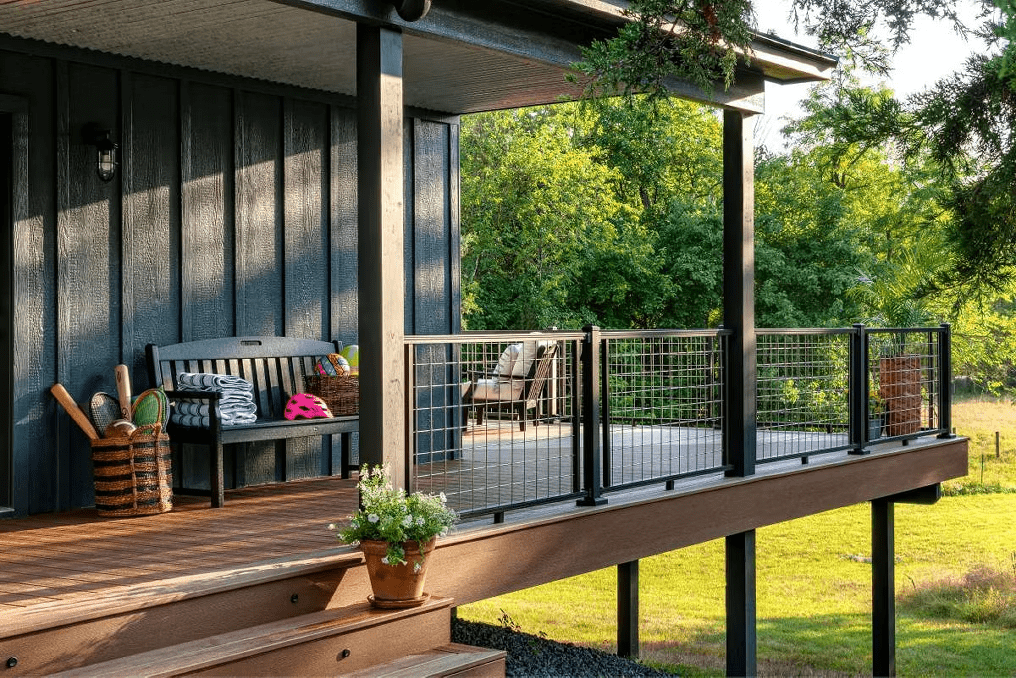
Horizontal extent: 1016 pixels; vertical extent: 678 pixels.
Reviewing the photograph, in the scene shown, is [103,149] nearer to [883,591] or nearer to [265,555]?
[265,555]

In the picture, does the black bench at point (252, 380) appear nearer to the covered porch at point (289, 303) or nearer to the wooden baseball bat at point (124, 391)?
the covered porch at point (289, 303)

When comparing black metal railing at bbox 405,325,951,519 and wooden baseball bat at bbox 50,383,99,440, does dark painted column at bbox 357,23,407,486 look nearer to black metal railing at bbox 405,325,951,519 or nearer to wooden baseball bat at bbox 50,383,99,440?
black metal railing at bbox 405,325,951,519

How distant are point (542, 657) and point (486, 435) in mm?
3472

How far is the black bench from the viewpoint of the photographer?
6.23 meters

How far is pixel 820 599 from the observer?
17531mm

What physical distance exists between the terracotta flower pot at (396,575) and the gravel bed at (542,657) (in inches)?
152

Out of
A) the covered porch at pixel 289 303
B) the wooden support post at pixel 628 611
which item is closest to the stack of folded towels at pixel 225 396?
the covered porch at pixel 289 303

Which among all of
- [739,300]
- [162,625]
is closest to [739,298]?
[739,300]

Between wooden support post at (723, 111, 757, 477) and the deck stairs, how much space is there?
2951mm

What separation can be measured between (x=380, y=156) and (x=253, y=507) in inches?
90.3

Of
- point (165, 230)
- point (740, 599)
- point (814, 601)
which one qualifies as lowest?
point (814, 601)

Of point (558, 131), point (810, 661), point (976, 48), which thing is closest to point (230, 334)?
point (976, 48)

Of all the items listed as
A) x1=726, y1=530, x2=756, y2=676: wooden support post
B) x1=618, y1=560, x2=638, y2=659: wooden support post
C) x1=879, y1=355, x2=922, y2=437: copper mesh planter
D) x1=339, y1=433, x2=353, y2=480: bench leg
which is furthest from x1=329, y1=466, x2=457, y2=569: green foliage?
x1=618, y1=560, x2=638, y2=659: wooden support post

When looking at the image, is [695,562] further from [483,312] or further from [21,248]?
[21,248]
